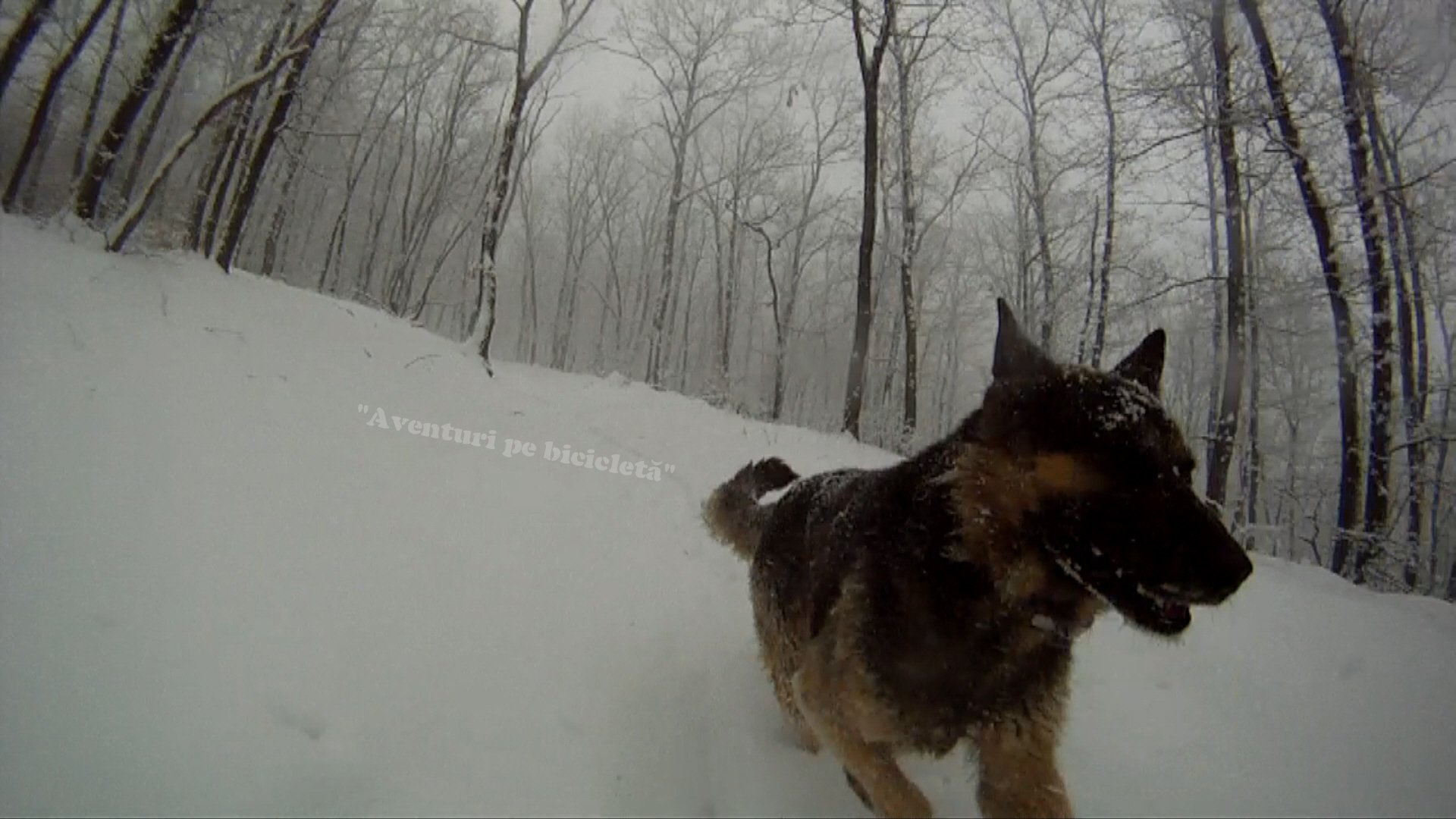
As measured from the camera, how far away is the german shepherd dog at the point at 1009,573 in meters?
1.57

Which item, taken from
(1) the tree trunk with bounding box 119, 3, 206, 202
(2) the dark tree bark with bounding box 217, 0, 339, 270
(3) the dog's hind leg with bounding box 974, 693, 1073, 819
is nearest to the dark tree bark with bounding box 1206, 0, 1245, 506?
(3) the dog's hind leg with bounding box 974, 693, 1073, 819

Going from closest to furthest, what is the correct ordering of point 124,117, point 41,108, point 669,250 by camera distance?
point 41,108 → point 124,117 → point 669,250

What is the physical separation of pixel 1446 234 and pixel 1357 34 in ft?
8.79

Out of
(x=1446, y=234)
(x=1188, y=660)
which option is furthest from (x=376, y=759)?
(x=1446, y=234)

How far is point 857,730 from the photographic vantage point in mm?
1907

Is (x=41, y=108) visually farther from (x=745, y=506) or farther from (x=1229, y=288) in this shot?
(x=1229, y=288)

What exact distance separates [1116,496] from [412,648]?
8.00ft

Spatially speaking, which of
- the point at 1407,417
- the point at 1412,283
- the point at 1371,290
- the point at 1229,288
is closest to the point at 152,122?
the point at 1371,290

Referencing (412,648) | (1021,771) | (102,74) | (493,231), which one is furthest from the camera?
(102,74)

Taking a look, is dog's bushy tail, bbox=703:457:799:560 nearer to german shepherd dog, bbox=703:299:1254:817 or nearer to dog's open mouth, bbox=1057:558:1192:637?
german shepherd dog, bbox=703:299:1254:817


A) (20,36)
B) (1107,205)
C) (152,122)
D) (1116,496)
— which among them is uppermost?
(1107,205)

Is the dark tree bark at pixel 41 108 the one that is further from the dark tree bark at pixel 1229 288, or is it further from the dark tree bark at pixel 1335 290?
the dark tree bark at pixel 1229 288

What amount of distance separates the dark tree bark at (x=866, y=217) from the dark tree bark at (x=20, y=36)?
1002cm

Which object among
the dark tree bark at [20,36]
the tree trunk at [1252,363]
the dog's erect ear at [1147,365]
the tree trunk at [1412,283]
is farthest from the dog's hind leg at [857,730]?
the tree trunk at [1252,363]
